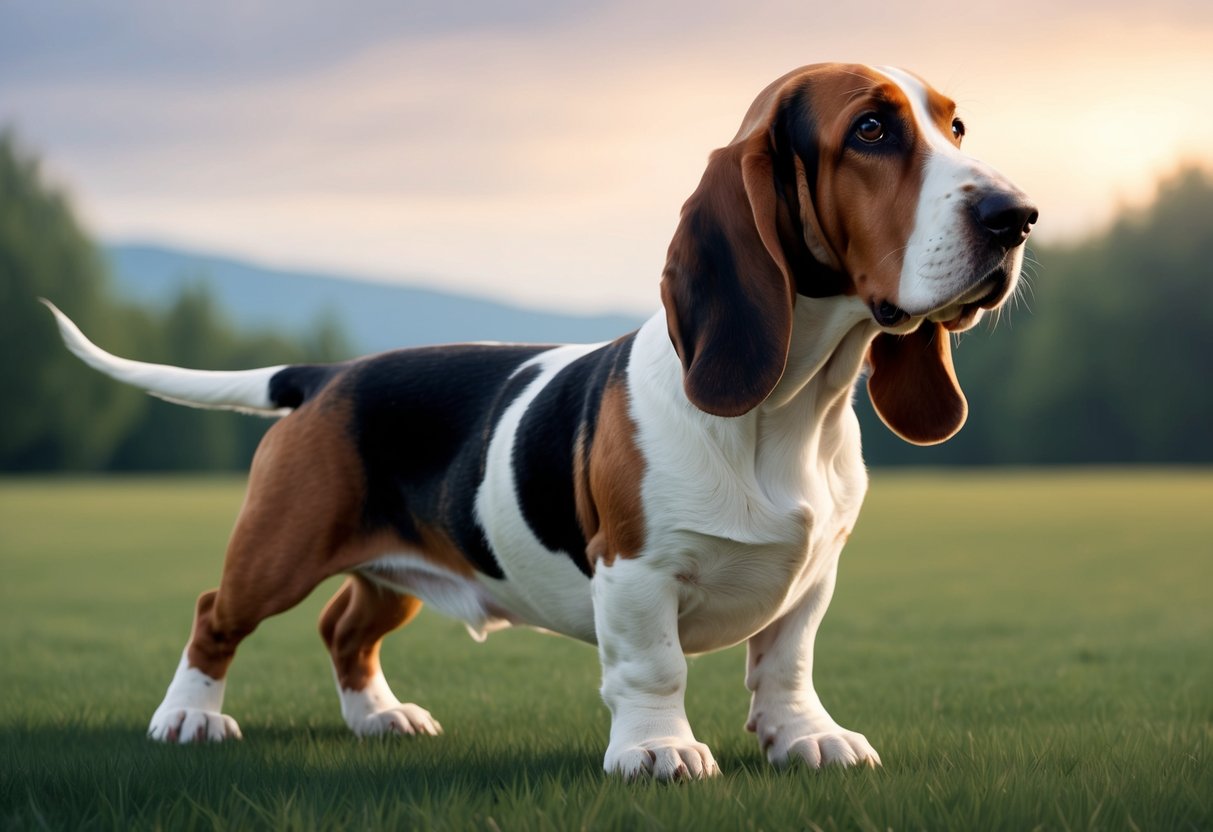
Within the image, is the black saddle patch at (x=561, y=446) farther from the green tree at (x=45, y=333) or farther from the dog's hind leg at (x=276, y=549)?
the green tree at (x=45, y=333)

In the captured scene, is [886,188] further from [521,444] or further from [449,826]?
[449,826]

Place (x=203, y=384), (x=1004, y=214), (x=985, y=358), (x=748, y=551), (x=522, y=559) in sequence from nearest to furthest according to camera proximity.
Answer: (x=1004, y=214) → (x=748, y=551) → (x=522, y=559) → (x=203, y=384) → (x=985, y=358)

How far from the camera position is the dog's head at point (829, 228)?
3.25 m

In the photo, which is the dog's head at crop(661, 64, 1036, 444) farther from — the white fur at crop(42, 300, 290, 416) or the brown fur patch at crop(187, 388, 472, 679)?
the white fur at crop(42, 300, 290, 416)

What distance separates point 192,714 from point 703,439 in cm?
240

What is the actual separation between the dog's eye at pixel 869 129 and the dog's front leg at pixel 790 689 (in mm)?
1481

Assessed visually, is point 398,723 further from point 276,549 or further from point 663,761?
point 663,761

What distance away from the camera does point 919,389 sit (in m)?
4.27

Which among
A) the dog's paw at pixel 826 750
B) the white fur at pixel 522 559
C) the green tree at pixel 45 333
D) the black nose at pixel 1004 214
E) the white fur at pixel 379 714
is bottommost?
the green tree at pixel 45 333

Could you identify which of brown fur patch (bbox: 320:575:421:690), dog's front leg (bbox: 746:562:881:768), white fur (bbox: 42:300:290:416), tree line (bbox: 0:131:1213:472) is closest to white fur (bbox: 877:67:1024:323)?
dog's front leg (bbox: 746:562:881:768)

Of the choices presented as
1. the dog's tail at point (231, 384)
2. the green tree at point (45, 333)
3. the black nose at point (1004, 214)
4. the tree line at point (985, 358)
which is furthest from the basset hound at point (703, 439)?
the green tree at point (45, 333)

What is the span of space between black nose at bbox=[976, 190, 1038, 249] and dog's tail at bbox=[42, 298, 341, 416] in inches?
112

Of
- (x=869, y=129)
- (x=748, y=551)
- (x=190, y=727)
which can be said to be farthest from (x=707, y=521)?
(x=190, y=727)

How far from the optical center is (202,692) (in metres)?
4.96
